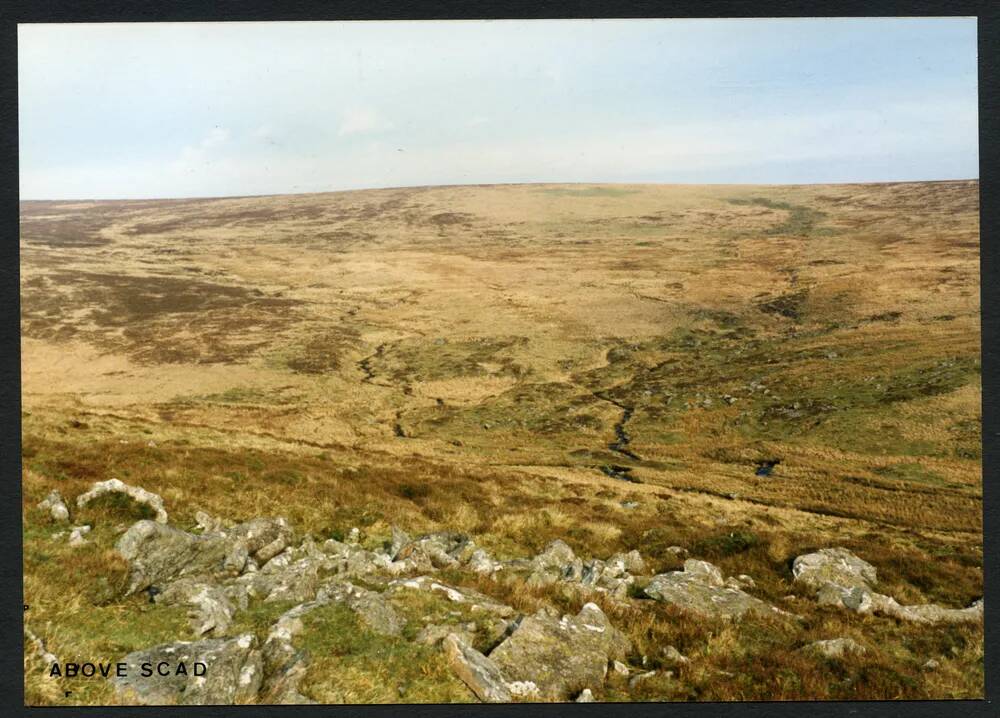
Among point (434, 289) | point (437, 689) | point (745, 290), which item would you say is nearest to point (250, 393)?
point (434, 289)

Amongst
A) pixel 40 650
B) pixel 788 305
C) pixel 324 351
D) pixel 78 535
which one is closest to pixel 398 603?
pixel 40 650

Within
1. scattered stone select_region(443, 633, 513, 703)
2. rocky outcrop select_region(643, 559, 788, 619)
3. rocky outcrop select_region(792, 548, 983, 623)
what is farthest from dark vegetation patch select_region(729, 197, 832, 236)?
scattered stone select_region(443, 633, 513, 703)

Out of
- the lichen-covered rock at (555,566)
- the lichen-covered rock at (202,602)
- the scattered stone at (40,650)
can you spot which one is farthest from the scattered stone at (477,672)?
the scattered stone at (40,650)

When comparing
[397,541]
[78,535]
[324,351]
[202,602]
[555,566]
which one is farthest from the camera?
[324,351]

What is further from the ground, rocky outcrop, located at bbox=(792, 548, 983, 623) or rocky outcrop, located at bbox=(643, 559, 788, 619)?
rocky outcrop, located at bbox=(643, 559, 788, 619)

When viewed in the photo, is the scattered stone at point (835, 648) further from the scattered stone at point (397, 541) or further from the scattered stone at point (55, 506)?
the scattered stone at point (55, 506)

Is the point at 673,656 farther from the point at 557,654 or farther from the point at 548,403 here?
the point at 548,403

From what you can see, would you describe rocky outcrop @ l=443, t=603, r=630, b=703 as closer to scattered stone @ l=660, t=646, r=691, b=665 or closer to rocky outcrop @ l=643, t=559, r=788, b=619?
scattered stone @ l=660, t=646, r=691, b=665
